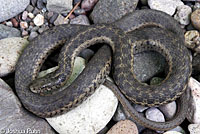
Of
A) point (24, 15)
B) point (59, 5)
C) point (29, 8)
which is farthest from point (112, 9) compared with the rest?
point (24, 15)

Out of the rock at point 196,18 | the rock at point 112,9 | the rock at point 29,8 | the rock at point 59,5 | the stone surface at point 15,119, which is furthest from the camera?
the rock at point 29,8

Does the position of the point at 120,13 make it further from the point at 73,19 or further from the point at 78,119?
the point at 78,119

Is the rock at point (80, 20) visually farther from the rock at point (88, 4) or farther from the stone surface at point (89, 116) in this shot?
the stone surface at point (89, 116)

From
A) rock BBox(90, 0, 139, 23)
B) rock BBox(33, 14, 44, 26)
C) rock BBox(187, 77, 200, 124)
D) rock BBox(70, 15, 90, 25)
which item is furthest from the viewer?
rock BBox(33, 14, 44, 26)

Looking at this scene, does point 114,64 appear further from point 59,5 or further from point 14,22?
point 14,22

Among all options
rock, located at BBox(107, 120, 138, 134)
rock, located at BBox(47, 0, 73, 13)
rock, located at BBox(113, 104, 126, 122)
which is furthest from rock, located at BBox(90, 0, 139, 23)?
rock, located at BBox(107, 120, 138, 134)

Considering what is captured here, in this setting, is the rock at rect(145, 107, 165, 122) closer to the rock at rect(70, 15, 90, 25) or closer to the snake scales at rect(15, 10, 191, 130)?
the snake scales at rect(15, 10, 191, 130)

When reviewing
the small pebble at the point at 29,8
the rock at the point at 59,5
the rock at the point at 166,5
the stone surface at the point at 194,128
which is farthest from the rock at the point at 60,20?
the stone surface at the point at 194,128

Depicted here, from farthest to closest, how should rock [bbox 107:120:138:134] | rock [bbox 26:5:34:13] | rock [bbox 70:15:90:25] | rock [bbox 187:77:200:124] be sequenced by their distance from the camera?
1. rock [bbox 26:5:34:13]
2. rock [bbox 70:15:90:25]
3. rock [bbox 187:77:200:124]
4. rock [bbox 107:120:138:134]
